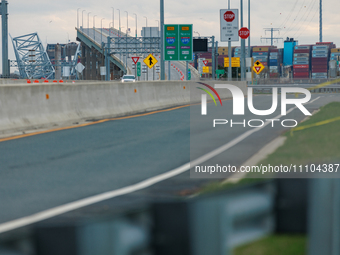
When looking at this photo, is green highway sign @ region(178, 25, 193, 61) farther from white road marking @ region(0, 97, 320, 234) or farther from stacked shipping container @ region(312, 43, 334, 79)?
stacked shipping container @ region(312, 43, 334, 79)

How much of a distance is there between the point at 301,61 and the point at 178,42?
519ft

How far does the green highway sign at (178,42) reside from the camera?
40125mm

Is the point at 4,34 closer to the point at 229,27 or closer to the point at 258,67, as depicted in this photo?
the point at 229,27

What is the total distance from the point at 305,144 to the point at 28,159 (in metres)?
4.94

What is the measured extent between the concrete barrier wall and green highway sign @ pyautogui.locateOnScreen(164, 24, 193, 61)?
692 inches

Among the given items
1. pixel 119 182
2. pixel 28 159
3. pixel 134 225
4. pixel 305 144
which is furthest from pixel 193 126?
pixel 134 225

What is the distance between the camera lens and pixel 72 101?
51.6ft

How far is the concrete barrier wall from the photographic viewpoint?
13148 millimetres

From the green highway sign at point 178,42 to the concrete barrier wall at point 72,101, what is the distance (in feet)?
57.7

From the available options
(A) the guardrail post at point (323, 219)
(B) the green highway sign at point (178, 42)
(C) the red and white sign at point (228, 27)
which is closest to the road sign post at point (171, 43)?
(B) the green highway sign at point (178, 42)

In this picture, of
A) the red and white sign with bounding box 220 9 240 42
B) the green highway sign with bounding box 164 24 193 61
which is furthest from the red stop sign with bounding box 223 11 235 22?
the green highway sign with bounding box 164 24 193 61

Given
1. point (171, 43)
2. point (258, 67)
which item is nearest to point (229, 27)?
point (171, 43)

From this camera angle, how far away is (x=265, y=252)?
3346 mm

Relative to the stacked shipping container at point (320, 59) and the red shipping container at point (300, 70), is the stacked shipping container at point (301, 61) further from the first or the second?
the stacked shipping container at point (320, 59)
